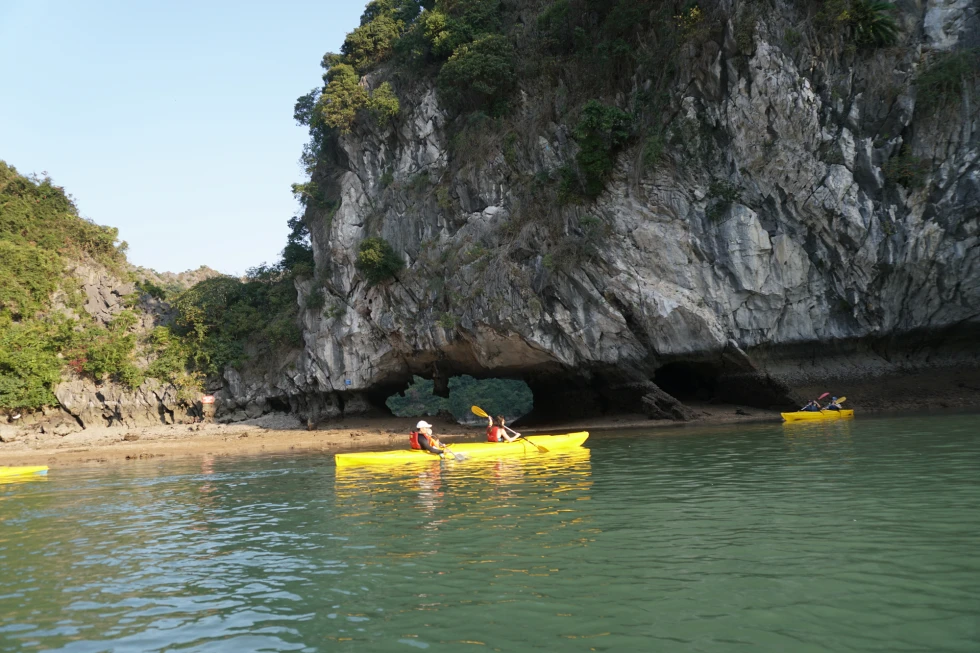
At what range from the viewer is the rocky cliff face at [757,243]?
21.0m

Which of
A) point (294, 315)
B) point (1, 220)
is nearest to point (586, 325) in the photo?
point (294, 315)

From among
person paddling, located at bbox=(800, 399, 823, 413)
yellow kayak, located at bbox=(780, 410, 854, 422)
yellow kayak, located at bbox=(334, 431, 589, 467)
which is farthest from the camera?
person paddling, located at bbox=(800, 399, 823, 413)

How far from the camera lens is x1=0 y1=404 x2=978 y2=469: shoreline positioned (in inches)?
877

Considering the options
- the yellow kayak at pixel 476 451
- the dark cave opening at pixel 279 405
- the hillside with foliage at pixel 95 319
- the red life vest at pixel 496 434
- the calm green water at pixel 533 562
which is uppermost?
the hillside with foliage at pixel 95 319

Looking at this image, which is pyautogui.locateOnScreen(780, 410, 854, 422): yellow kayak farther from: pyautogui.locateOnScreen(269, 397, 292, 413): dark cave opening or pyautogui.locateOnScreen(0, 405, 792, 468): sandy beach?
pyautogui.locateOnScreen(269, 397, 292, 413): dark cave opening

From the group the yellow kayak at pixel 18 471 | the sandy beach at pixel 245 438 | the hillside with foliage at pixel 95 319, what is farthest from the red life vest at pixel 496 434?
the hillside with foliage at pixel 95 319

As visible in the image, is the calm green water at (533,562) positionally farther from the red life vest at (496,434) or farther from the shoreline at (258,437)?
the shoreline at (258,437)

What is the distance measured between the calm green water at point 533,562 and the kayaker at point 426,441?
133 inches

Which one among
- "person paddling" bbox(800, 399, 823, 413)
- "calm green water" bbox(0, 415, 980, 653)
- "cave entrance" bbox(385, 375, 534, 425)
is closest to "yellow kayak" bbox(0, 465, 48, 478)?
"calm green water" bbox(0, 415, 980, 653)

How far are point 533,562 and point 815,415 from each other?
17.1 meters

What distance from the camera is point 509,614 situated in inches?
205

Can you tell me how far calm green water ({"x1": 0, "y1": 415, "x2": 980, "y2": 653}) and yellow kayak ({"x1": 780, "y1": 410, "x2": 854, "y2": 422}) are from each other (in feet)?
25.5

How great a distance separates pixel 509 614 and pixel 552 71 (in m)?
24.4

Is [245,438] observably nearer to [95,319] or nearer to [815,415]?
[95,319]
